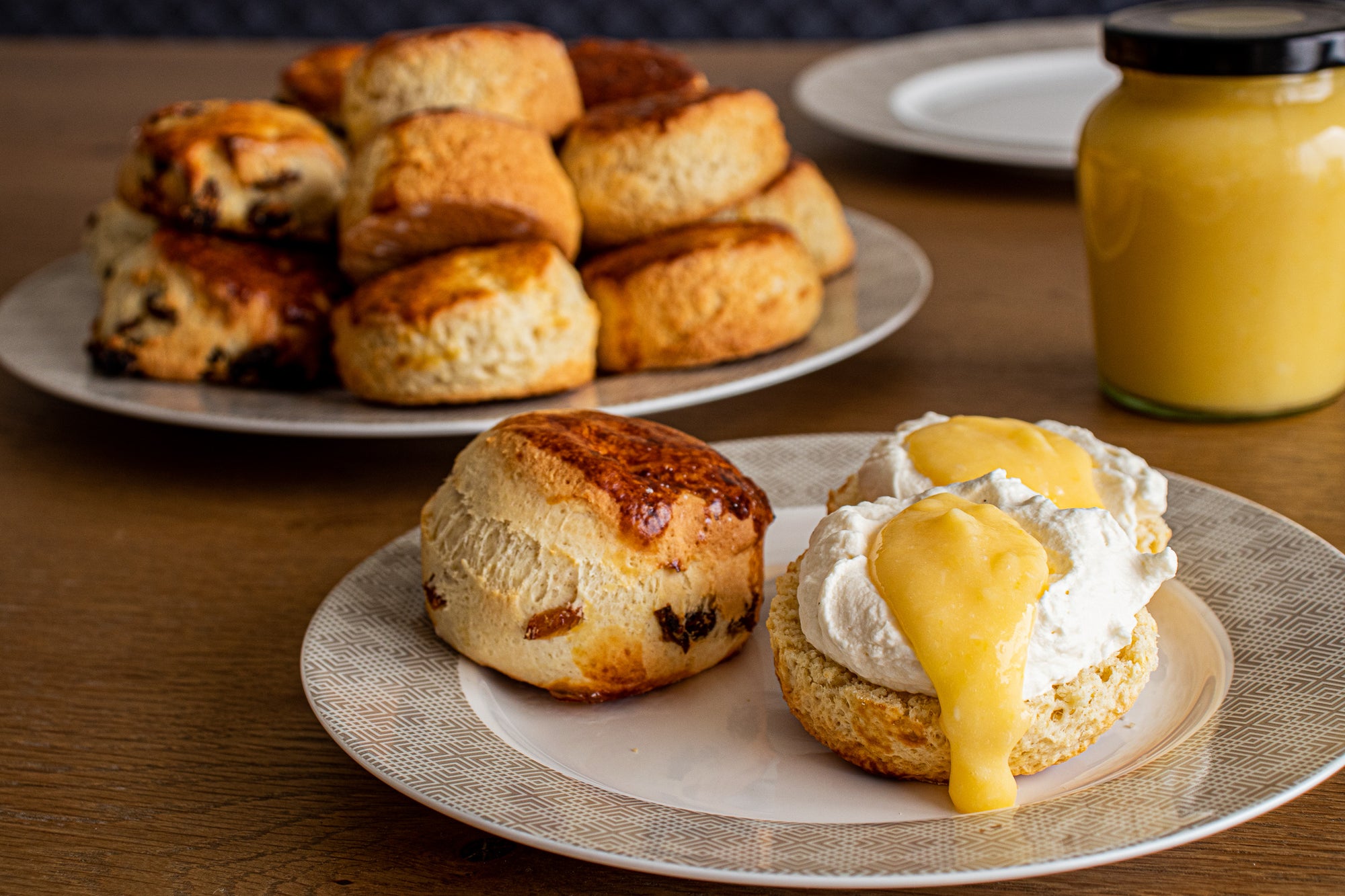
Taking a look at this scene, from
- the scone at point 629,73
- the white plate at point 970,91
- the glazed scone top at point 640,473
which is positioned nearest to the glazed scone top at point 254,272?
the scone at point 629,73

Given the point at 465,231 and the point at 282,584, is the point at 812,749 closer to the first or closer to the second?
the point at 282,584

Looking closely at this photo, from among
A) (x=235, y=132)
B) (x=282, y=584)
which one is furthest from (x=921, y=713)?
(x=235, y=132)

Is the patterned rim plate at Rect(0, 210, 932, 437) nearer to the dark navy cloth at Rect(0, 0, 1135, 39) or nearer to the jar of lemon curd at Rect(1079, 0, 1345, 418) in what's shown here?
the jar of lemon curd at Rect(1079, 0, 1345, 418)

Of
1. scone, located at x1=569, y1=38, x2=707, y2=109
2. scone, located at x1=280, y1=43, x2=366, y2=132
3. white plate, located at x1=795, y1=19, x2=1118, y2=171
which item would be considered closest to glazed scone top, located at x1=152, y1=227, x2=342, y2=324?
scone, located at x1=280, y1=43, x2=366, y2=132

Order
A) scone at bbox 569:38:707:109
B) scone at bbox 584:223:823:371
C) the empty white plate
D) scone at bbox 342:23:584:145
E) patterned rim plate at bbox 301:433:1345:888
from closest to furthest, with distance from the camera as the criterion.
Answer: patterned rim plate at bbox 301:433:1345:888, scone at bbox 584:223:823:371, scone at bbox 342:23:584:145, scone at bbox 569:38:707:109, the empty white plate

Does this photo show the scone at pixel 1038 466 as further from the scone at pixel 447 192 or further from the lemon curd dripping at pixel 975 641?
the scone at pixel 447 192
